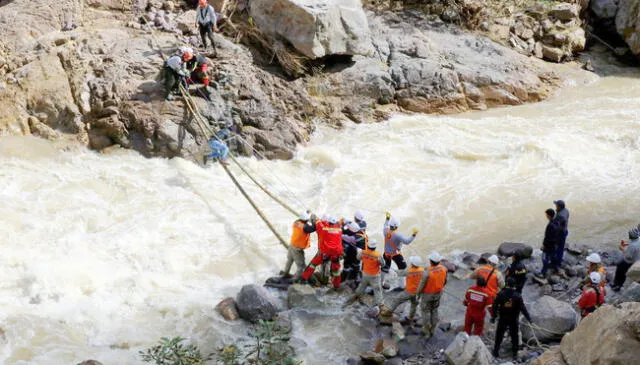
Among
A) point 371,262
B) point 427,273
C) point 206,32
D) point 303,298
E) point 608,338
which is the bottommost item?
point 303,298

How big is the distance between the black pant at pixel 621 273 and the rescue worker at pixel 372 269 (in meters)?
3.54

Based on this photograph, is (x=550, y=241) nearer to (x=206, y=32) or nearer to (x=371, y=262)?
(x=371, y=262)

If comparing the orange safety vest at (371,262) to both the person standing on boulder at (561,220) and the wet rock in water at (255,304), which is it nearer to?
the wet rock in water at (255,304)

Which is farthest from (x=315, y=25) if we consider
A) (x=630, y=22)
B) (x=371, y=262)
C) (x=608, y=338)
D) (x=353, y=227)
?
(x=608, y=338)

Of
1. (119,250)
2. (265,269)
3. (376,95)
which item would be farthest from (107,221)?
(376,95)

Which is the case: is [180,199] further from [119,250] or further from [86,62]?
[86,62]

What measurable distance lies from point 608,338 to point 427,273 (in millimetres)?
3061

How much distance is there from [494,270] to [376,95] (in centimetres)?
859

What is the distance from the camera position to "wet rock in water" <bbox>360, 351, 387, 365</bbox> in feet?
24.9

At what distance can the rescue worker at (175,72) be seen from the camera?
12672mm

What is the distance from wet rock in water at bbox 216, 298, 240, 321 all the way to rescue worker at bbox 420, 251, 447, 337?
8.62 ft

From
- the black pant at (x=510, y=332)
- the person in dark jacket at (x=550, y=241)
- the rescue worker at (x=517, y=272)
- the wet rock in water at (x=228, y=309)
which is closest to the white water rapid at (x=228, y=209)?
the wet rock in water at (x=228, y=309)

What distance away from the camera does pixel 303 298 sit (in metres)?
8.88

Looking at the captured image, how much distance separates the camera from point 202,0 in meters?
13.8
